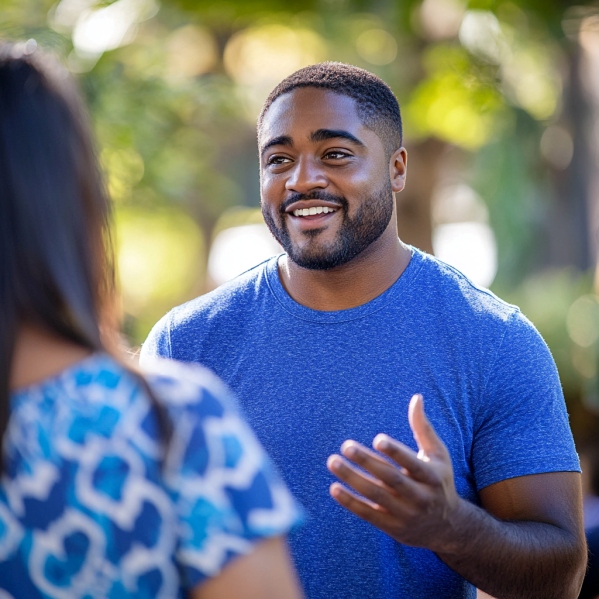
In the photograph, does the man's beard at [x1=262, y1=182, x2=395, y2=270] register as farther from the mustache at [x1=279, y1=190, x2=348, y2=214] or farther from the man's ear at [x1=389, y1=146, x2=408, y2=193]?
the man's ear at [x1=389, y1=146, x2=408, y2=193]

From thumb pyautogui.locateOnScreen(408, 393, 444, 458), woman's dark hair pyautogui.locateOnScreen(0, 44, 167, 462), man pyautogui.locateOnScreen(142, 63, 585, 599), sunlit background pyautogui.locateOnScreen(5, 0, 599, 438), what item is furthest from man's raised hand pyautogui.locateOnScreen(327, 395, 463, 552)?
sunlit background pyautogui.locateOnScreen(5, 0, 599, 438)

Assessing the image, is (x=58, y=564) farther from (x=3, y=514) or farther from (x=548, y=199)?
(x=548, y=199)

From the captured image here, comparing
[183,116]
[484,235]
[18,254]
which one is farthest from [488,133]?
[18,254]

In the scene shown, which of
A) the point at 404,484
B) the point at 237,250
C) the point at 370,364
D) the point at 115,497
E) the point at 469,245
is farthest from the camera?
the point at 237,250

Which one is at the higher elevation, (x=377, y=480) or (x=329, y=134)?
(x=329, y=134)

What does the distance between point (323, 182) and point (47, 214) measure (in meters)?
1.30

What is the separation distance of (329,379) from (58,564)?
1.20 m

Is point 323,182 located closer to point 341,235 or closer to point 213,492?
point 341,235

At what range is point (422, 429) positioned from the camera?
5.55 ft

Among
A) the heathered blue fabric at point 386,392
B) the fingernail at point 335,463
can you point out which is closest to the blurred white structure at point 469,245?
the heathered blue fabric at point 386,392

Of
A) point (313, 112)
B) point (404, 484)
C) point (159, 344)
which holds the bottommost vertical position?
point (404, 484)

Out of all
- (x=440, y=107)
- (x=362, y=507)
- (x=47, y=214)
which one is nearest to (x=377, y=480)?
(x=362, y=507)

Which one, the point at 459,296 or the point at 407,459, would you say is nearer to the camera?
the point at 407,459

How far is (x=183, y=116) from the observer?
301 inches
